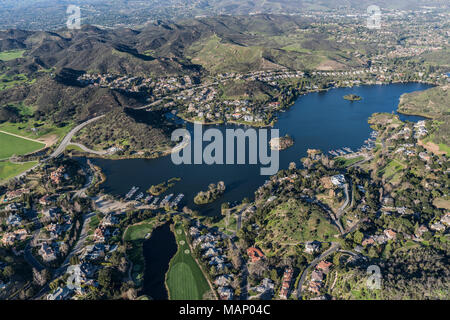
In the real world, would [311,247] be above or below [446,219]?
below

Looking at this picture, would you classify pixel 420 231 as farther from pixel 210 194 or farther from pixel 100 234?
pixel 100 234

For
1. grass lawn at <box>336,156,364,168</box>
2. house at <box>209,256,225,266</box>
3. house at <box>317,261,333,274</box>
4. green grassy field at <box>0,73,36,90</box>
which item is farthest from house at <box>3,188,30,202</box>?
green grassy field at <box>0,73,36,90</box>

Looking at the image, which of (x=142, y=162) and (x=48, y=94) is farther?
(x=48, y=94)

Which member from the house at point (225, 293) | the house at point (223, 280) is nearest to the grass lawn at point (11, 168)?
the house at point (223, 280)

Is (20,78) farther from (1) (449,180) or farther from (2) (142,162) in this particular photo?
(1) (449,180)

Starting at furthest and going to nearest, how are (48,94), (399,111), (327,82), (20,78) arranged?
(20,78), (327,82), (48,94), (399,111)

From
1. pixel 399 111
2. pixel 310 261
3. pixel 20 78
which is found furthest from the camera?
pixel 20 78

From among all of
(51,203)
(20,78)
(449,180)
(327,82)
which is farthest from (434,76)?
(20,78)

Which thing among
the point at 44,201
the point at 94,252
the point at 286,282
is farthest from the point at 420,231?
the point at 44,201
